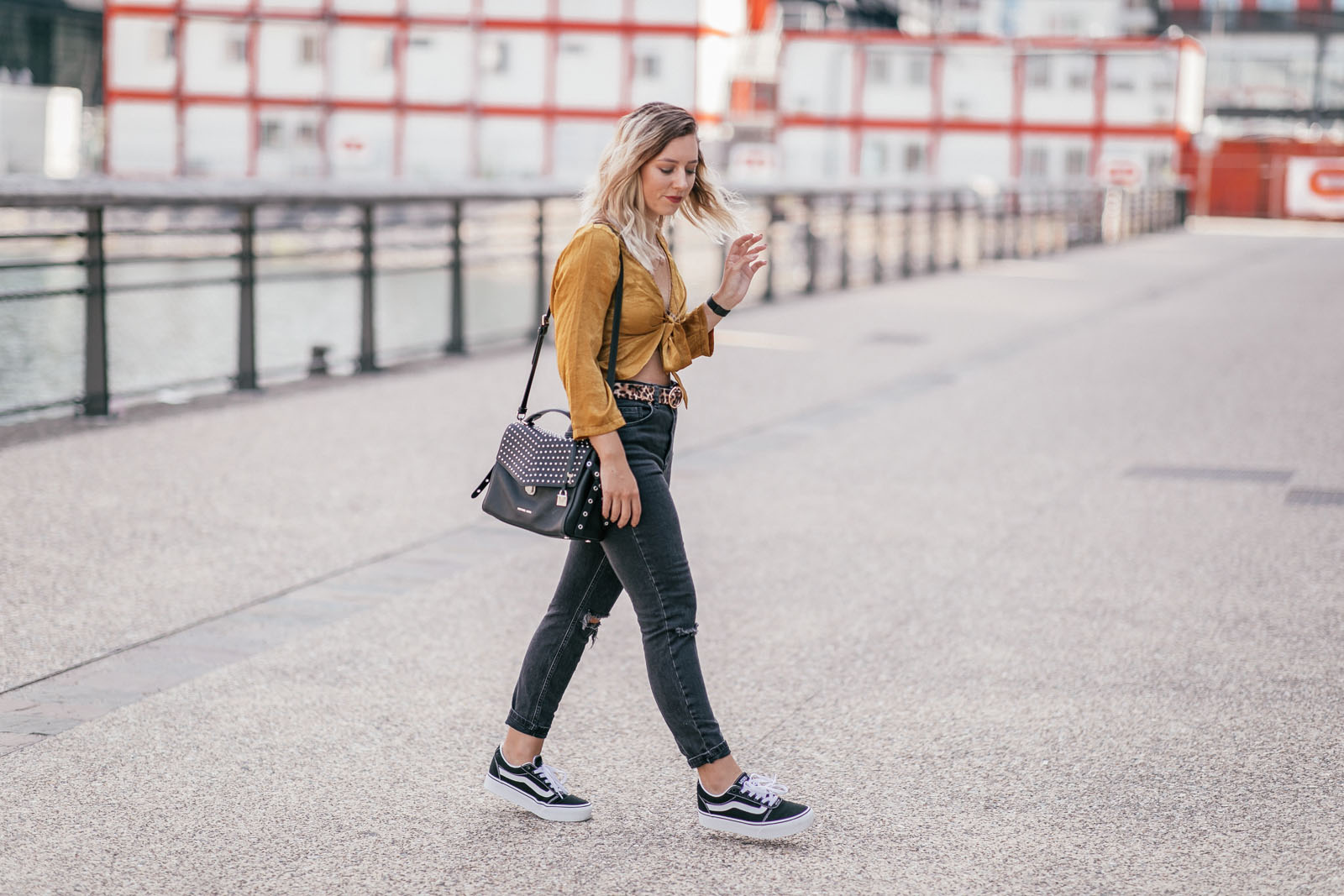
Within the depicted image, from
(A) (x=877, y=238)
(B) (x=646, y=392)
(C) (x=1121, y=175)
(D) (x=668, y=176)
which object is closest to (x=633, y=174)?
(D) (x=668, y=176)

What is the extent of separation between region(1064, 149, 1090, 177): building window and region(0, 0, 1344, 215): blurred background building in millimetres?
105

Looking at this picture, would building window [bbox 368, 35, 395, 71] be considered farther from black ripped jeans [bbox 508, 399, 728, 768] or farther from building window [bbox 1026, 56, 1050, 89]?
black ripped jeans [bbox 508, 399, 728, 768]

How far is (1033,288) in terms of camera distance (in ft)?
70.3

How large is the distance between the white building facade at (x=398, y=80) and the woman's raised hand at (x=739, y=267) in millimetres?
58299

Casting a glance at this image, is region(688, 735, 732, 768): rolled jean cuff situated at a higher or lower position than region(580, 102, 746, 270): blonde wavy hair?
lower

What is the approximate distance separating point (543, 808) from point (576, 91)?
6054 cm

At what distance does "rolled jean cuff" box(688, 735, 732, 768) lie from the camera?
374cm

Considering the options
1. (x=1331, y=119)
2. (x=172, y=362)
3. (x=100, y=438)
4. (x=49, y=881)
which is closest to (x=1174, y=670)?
(x=49, y=881)

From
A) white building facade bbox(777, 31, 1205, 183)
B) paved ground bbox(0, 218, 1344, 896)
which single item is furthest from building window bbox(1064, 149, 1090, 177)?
paved ground bbox(0, 218, 1344, 896)

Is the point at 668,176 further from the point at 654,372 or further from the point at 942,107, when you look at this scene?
the point at 942,107

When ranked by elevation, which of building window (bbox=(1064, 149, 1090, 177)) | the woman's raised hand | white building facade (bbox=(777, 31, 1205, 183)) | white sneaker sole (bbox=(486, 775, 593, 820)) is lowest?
white sneaker sole (bbox=(486, 775, 593, 820))

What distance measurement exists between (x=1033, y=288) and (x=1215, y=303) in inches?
106

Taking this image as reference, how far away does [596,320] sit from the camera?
3.56 metres

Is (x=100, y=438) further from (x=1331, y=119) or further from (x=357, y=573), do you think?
(x=1331, y=119)
